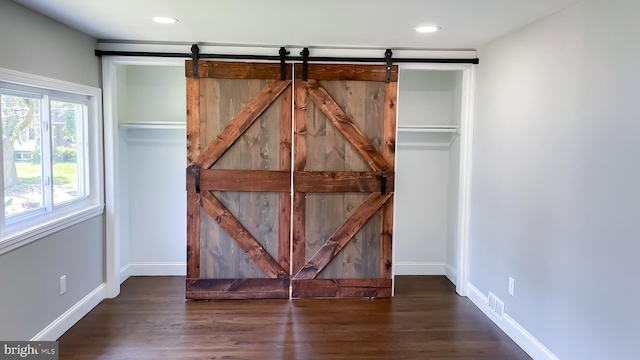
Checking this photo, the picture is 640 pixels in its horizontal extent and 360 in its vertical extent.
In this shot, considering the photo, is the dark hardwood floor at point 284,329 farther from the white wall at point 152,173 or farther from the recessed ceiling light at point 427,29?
the recessed ceiling light at point 427,29

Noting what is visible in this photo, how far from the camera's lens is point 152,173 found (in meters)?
4.53

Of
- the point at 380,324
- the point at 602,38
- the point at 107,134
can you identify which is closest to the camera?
the point at 602,38

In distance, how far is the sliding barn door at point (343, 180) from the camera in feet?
12.9

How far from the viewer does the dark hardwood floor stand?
303 centimetres

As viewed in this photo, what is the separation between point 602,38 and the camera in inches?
92.6

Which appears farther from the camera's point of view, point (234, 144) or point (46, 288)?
point (234, 144)

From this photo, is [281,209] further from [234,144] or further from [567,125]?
[567,125]

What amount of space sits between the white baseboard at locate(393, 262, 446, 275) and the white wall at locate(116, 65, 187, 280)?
93.3 inches

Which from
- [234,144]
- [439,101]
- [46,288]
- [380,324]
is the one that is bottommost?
[380,324]

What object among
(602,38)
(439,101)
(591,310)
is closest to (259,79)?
(439,101)

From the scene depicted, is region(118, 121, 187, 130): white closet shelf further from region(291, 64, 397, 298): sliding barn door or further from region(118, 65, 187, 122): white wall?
region(291, 64, 397, 298): sliding barn door

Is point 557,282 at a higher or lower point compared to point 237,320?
higher

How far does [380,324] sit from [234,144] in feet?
6.61

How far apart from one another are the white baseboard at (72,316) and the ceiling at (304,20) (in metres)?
2.18
